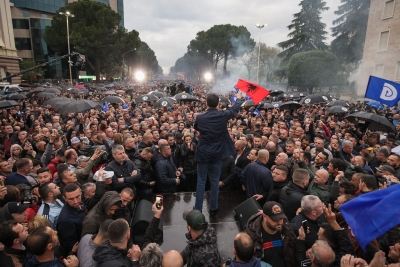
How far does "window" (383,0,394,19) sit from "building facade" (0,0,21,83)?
38.7m

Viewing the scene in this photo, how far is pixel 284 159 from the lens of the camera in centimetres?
518

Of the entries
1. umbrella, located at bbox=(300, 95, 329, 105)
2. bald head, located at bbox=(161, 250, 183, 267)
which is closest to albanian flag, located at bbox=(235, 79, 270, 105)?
bald head, located at bbox=(161, 250, 183, 267)

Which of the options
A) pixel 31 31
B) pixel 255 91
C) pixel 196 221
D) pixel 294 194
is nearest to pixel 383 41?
pixel 255 91

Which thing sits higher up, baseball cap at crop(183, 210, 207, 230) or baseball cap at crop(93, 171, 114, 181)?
baseball cap at crop(183, 210, 207, 230)

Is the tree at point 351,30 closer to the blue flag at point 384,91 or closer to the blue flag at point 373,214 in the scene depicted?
the blue flag at point 384,91

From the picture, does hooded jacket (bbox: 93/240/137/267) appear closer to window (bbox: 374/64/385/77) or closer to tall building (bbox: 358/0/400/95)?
tall building (bbox: 358/0/400/95)

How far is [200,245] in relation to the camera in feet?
9.29

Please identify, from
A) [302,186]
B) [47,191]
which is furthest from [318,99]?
[47,191]

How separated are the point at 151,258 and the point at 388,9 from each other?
3217 cm

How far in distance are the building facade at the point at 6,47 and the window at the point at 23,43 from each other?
73.0ft

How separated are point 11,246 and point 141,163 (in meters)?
2.66

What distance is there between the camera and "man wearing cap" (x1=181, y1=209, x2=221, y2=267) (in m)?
2.76

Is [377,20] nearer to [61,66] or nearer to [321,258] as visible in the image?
[321,258]

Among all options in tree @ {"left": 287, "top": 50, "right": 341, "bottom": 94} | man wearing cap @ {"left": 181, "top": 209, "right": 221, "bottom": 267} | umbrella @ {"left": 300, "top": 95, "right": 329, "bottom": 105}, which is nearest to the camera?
man wearing cap @ {"left": 181, "top": 209, "right": 221, "bottom": 267}
